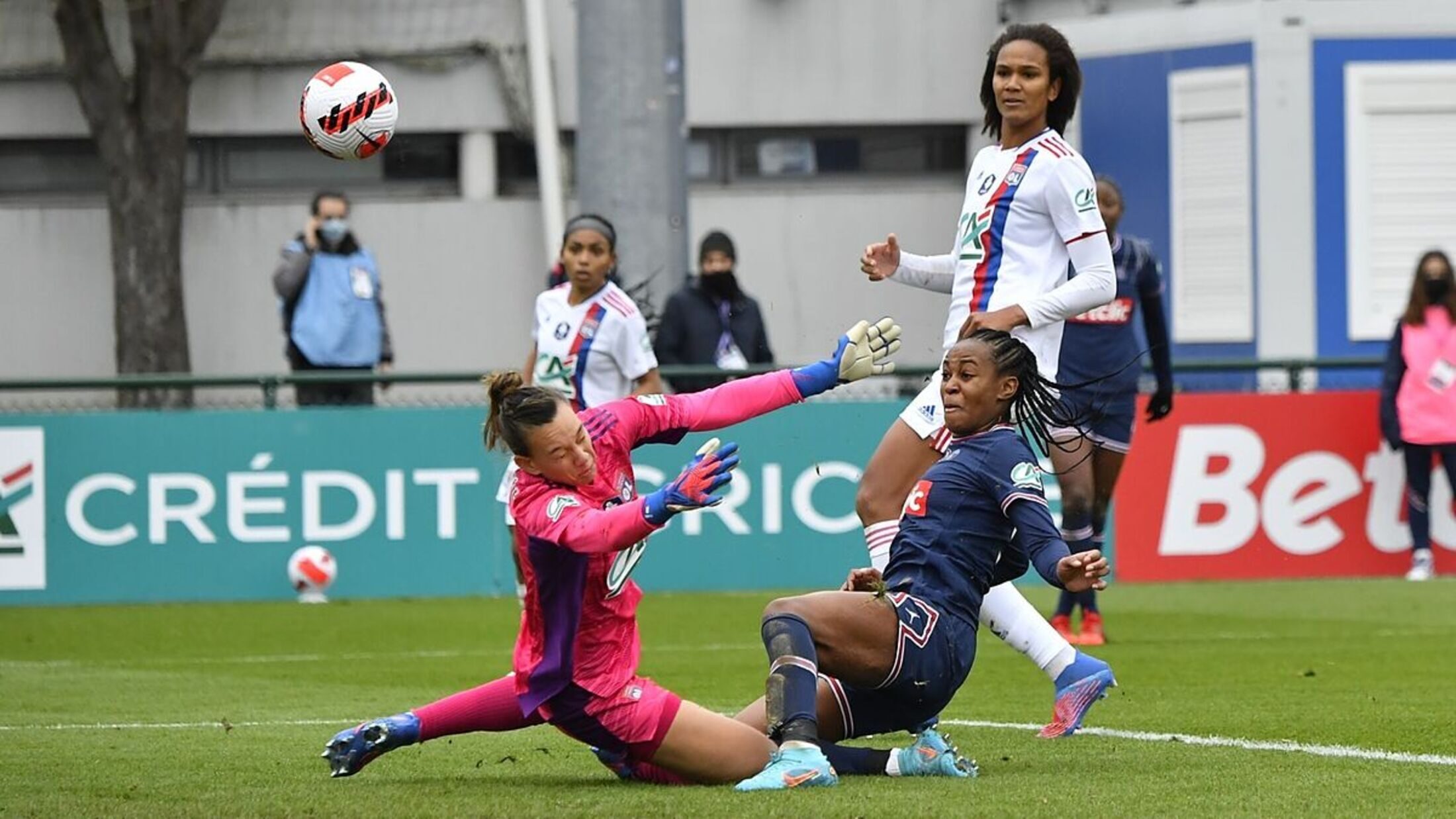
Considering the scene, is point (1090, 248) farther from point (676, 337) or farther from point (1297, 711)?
point (676, 337)

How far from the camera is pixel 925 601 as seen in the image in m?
7.02

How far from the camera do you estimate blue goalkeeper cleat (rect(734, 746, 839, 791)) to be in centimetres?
669

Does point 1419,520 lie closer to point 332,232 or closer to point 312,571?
point 312,571

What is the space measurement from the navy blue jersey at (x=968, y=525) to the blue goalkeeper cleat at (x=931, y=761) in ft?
1.21

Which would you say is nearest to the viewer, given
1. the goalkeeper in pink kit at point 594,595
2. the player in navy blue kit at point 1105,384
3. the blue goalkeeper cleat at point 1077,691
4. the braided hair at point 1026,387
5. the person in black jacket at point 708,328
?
the goalkeeper in pink kit at point 594,595

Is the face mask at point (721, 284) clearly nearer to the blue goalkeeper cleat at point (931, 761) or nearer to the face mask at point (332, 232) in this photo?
the face mask at point (332, 232)

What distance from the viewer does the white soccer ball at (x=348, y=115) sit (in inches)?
388

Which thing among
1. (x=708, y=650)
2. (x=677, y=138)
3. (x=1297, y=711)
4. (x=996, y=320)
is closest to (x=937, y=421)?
(x=996, y=320)

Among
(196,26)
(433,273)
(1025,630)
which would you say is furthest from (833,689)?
(433,273)

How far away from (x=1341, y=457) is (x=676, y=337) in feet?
14.3

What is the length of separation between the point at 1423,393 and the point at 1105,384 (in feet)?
17.1

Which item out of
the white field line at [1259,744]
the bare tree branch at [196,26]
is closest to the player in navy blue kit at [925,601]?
the white field line at [1259,744]

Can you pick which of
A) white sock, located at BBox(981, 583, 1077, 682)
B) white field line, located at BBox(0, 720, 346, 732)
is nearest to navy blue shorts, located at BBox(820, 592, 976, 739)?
white sock, located at BBox(981, 583, 1077, 682)

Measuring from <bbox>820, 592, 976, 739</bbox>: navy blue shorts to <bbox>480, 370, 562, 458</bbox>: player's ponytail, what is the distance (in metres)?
1.07
